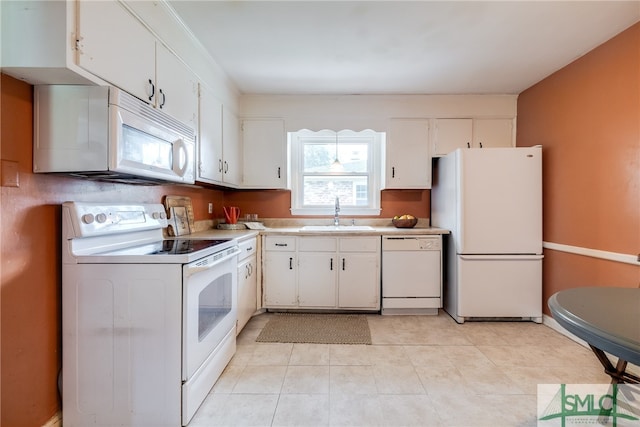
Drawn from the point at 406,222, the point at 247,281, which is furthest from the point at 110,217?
the point at 406,222

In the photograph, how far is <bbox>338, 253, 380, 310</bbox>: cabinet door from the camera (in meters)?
2.98

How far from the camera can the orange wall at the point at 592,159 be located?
202cm

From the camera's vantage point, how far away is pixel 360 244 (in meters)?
2.98

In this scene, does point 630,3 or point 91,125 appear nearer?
point 91,125

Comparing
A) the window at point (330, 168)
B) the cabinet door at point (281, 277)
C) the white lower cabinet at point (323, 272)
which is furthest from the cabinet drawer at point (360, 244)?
the window at point (330, 168)

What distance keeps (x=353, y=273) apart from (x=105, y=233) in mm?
2142

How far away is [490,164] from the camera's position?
276 centimetres

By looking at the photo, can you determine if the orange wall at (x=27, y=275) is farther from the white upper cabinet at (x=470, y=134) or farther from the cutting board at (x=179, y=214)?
the white upper cabinet at (x=470, y=134)

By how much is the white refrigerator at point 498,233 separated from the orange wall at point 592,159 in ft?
0.54

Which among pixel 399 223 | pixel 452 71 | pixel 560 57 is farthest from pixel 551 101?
pixel 399 223

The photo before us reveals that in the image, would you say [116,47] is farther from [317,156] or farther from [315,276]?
[317,156]

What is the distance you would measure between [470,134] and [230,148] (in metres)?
2.70

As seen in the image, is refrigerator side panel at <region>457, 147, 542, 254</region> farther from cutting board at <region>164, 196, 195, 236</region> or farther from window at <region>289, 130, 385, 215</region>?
cutting board at <region>164, 196, 195, 236</region>

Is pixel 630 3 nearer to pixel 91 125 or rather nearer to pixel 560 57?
pixel 560 57
